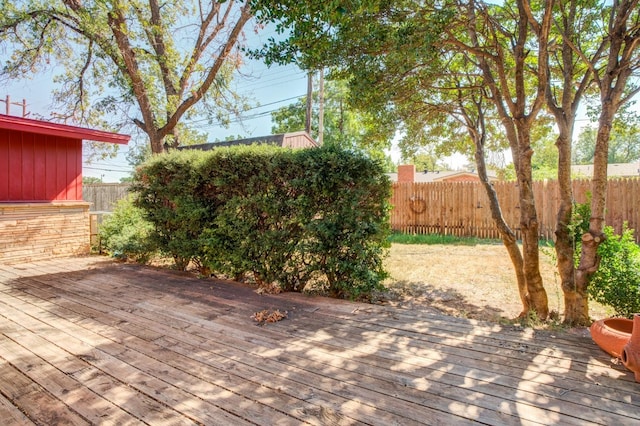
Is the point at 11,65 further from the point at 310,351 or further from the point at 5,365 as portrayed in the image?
the point at 310,351

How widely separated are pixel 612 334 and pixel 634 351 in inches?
11.6

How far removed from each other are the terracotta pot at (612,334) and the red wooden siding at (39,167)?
824 cm

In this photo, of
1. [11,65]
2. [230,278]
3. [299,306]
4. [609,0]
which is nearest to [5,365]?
[299,306]

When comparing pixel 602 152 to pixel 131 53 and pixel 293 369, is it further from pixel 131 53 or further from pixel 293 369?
pixel 131 53

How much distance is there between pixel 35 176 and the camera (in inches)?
248

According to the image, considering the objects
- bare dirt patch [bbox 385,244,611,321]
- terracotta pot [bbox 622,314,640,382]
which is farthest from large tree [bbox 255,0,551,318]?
terracotta pot [bbox 622,314,640,382]

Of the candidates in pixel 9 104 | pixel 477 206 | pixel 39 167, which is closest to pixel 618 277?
pixel 477 206

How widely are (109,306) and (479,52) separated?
470 centimetres

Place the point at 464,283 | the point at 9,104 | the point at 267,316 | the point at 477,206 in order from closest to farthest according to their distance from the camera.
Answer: the point at 267,316 < the point at 464,283 < the point at 9,104 < the point at 477,206

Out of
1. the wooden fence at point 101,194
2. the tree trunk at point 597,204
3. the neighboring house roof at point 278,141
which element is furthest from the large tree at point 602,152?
the wooden fence at point 101,194

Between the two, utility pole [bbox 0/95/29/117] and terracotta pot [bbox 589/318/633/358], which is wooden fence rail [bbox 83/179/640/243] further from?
terracotta pot [bbox 589/318/633/358]

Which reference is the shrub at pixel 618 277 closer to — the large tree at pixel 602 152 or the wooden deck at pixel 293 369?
the large tree at pixel 602 152

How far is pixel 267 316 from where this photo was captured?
10.2 ft

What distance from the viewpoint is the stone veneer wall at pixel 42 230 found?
585 cm
